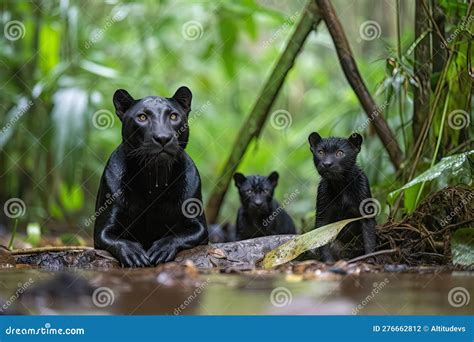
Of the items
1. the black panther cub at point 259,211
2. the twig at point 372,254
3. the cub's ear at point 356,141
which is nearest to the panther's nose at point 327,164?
the cub's ear at point 356,141

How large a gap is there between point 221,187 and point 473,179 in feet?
9.91

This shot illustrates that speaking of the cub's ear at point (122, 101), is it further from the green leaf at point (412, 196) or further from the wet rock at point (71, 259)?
the green leaf at point (412, 196)

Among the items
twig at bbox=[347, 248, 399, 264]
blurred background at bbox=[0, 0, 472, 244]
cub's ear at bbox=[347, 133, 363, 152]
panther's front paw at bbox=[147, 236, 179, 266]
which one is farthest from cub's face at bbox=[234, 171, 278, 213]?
twig at bbox=[347, 248, 399, 264]

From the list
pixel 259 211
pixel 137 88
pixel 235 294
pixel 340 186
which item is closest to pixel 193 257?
pixel 235 294

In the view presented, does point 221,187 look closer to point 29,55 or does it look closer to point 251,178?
point 251,178

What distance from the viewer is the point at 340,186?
5.86 m

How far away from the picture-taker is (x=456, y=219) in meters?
5.45

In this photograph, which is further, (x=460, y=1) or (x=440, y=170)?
(x=460, y=1)

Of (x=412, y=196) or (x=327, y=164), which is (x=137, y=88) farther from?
(x=412, y=196)

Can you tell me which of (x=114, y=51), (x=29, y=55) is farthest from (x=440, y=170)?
(x=114, y=51)

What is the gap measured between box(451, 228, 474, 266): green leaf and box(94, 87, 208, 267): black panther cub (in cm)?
173

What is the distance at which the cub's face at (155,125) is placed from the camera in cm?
499

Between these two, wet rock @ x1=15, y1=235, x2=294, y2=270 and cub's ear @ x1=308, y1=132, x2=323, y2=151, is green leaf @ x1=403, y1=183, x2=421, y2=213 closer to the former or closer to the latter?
cub's ear @ x1=308, y1=132, x2=323, y2=151

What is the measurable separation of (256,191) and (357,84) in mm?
1656
